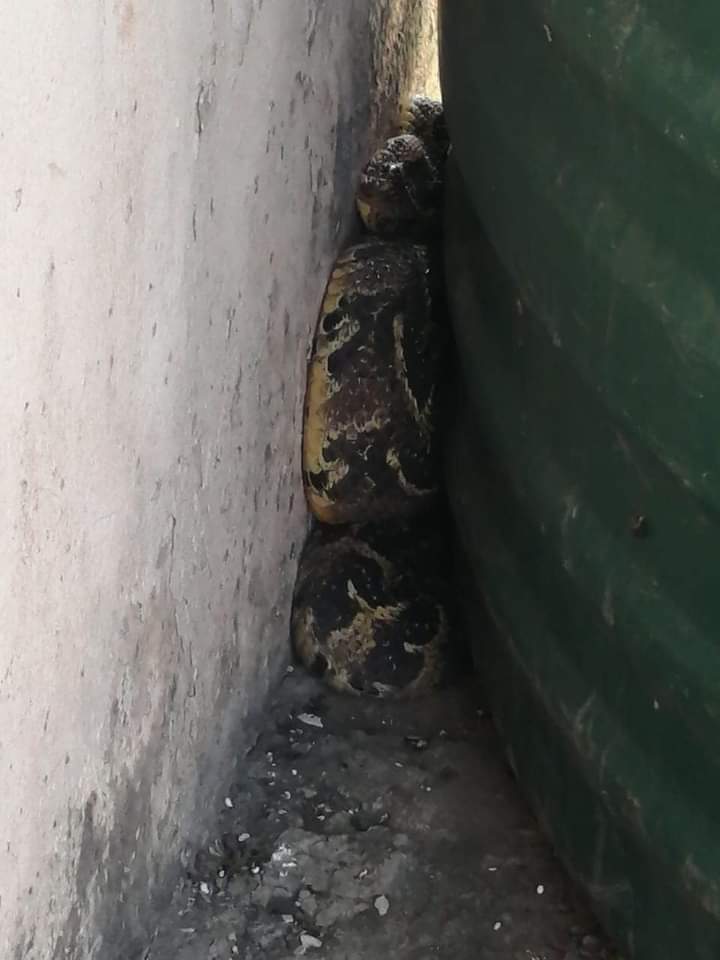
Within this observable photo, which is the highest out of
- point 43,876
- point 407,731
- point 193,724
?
point 43,876

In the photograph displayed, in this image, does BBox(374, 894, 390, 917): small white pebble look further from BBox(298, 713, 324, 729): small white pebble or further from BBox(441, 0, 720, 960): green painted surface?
BBox(298, 713, 324, 729): small white pebble

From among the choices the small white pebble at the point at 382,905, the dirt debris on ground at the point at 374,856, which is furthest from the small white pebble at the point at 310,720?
the small white pebble at the point at 382,905

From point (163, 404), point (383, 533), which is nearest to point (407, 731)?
point (383, 533)

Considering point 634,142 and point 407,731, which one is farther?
point 407,731

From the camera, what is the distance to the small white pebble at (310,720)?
2.09 m

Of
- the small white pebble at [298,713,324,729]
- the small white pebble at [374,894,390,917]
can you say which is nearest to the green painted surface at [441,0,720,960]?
the small white pebble at [374,894,390,917]

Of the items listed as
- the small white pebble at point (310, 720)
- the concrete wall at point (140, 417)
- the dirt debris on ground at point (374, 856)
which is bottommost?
the small white pebble at point (310, 720)

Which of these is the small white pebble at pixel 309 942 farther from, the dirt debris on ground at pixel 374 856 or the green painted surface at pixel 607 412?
the green painted surface at pixel 607 412

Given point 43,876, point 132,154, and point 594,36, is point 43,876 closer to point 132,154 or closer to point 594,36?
point 132,154

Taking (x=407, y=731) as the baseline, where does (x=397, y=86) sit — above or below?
above

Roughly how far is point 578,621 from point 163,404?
53 centimetres

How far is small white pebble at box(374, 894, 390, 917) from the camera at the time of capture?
1.77m

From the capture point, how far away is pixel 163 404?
1538 mm

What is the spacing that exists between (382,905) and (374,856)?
9 centimetres
